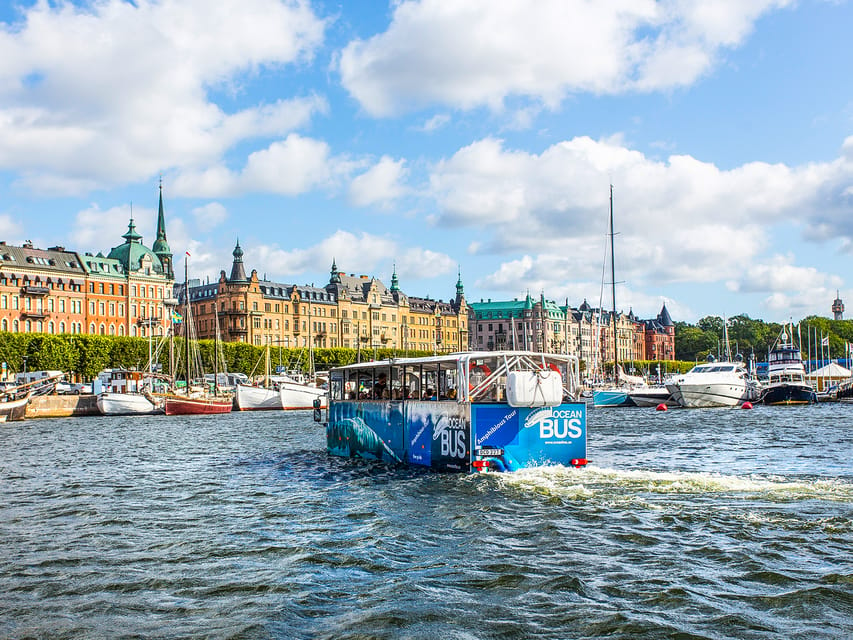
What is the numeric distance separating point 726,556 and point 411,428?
1254 cm

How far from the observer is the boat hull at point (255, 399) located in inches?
3324

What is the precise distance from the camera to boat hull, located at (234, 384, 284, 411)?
8444 centimetres

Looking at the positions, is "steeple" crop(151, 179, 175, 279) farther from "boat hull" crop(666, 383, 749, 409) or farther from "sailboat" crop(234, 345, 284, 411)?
"boat hull" crop(666, 383, 749, 409)

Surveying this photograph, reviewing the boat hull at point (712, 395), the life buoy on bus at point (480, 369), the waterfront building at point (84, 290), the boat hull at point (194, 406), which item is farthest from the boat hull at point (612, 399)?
the waterfront building at point (84, 290)

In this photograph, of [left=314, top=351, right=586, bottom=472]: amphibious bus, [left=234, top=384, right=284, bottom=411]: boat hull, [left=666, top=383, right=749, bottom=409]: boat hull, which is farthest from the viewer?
[left=234, top=384, right=284, bottom=411]: boat hull

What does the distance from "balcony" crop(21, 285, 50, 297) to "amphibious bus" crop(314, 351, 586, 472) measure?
110 m

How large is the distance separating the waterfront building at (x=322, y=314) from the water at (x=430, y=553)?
4371 inches

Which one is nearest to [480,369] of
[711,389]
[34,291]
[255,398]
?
[711,389]

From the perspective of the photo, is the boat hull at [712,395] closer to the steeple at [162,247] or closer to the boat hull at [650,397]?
the boat hull at [650,397]

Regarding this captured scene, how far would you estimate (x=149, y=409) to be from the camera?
75.7 meters

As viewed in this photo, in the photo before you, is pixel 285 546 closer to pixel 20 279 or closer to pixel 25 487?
pixel 25 487

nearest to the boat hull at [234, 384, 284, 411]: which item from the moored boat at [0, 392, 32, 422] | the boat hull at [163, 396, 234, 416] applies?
the boat hull at [163, 396, 234, 416]

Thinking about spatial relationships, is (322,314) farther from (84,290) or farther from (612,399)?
(612,399)

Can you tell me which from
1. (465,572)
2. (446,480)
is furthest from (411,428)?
(465,572)
